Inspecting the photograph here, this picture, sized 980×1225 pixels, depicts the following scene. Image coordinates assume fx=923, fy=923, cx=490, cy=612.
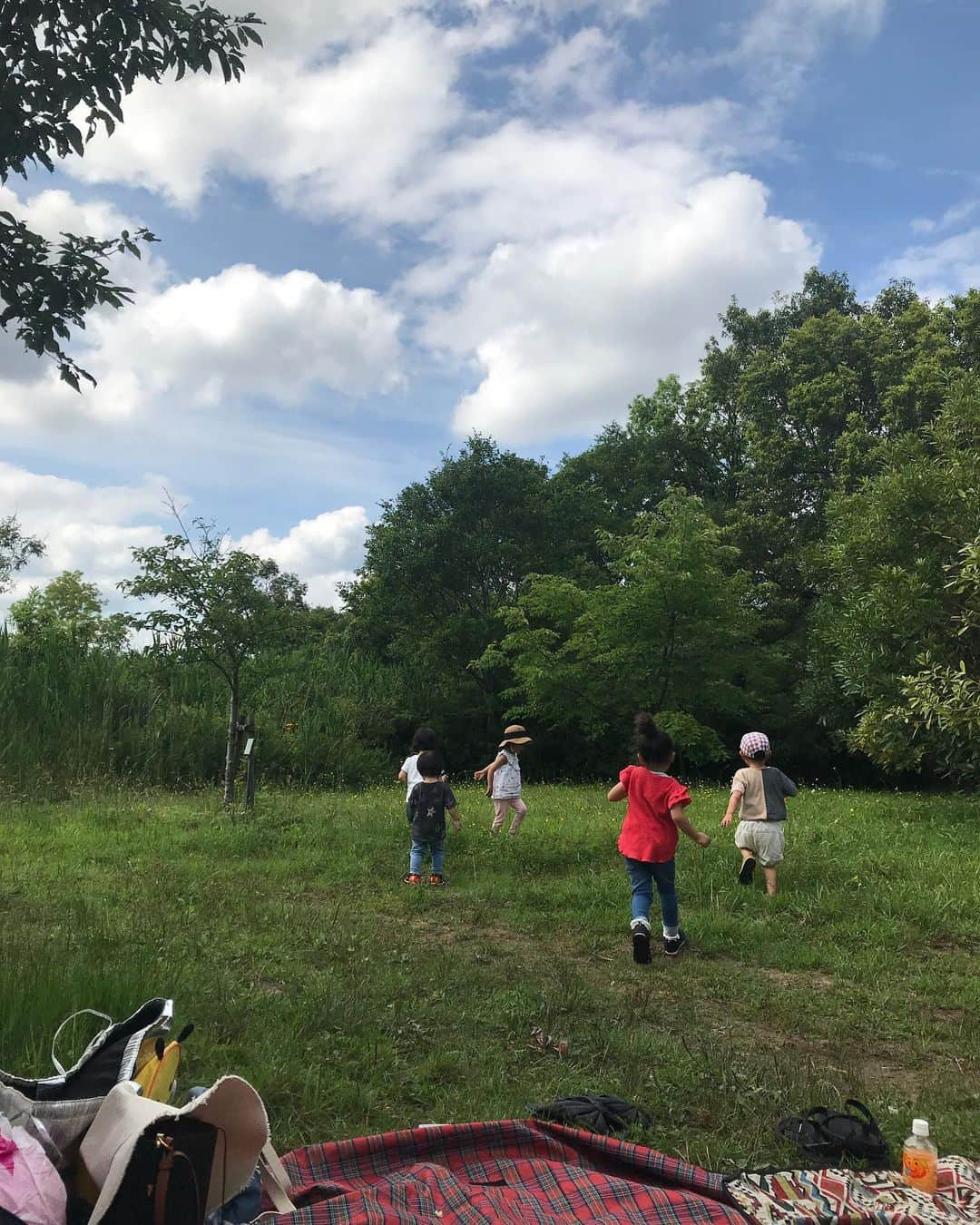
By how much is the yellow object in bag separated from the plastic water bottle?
2768 mm

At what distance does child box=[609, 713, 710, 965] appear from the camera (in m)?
7.06

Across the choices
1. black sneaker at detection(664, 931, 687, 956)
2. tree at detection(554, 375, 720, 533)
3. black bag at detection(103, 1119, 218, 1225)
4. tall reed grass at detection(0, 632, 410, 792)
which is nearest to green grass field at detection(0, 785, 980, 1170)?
black sneaker at detection(664, 931, 687, 956)

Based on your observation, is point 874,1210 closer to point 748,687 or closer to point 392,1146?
point 392,1146

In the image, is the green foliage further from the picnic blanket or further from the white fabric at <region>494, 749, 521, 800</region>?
the picnic blanket

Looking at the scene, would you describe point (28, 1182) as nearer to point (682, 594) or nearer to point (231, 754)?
point (231, 754)

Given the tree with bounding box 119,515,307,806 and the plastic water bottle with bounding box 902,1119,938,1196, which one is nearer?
the plastic water bottle with bounding box 902,1119,938,1196

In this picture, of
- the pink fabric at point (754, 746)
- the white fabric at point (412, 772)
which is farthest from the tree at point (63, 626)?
the pink fabric at point (754, 746)

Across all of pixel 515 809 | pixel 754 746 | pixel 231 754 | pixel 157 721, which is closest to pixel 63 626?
pixel 157 721

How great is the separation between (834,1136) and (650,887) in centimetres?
333

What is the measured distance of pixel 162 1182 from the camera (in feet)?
8.71

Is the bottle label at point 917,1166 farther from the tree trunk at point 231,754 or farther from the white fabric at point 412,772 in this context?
the tree trunk at point 231,754

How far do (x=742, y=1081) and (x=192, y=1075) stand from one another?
8.79ft

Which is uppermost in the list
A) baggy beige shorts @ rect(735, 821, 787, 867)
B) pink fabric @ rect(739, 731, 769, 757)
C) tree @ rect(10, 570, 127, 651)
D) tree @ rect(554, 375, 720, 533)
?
tree @ rect(554, 375, 720, 533)

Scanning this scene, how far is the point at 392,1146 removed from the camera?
358 cm
